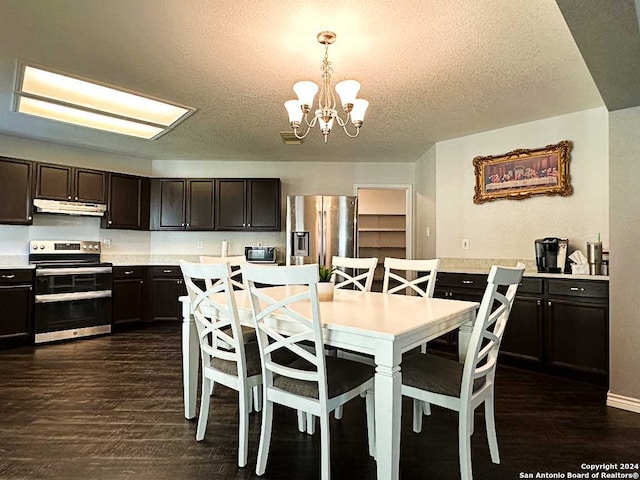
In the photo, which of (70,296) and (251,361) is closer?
(251,361)

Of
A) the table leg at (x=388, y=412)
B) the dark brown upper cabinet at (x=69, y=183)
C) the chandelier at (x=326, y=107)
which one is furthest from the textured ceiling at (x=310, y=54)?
the table leg at (x=388, y=412)

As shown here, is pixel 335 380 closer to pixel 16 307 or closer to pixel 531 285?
pixel 531 285

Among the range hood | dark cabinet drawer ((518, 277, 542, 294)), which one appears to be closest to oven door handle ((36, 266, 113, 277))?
the range hood

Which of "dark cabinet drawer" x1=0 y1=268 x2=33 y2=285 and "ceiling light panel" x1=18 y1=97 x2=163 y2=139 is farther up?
"ceiling light panel" x1=18 y1=97 x2=163 y2=139

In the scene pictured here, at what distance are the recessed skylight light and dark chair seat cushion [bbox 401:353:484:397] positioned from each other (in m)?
2.94

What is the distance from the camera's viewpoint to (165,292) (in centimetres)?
530

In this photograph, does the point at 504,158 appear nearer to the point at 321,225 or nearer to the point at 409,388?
the point at 321,225

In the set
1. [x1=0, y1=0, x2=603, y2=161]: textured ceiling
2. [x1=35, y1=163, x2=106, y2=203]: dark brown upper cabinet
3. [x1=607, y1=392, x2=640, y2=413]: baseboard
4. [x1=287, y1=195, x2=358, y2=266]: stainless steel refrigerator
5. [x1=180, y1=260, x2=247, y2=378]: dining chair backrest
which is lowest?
[x1=607, y1=392, x2=640, y2=413]: baseboard

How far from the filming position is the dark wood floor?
1.92 metres

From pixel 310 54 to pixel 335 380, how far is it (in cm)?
201

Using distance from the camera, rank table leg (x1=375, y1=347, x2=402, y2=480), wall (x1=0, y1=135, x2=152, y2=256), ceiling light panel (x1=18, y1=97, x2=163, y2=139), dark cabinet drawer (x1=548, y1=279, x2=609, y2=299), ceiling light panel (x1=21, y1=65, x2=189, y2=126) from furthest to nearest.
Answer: wall (x1=0, y1=135, x2=152, y2=256), ceiling light panel (x1=18, y1=97, x2=163, y2=139), ceiling light panel (x1=21, y1=65, x2=189, y2=126), dark cabinet drawer (x1=548, y1=279, x2=609, y2=299), table leg (x1=375, y1=347, x2=402, y2=480)

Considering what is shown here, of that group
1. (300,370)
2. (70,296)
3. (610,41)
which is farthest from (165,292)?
(610,41)

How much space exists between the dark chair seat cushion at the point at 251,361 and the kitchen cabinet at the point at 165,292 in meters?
3.27

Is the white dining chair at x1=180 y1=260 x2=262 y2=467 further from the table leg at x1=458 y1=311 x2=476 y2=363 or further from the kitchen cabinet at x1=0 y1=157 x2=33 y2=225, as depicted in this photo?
the kitchen cabinet at x1=0 y1=157 x2=33 y2=225
